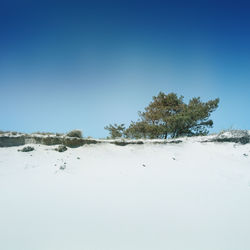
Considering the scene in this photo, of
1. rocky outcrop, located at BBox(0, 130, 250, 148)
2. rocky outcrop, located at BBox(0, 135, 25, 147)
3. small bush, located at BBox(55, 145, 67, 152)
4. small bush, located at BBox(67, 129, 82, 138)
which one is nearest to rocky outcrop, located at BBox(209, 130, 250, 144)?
rocky outcrop, located at BBox(0, 130, 250, 148)

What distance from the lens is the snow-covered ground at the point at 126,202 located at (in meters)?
1.86

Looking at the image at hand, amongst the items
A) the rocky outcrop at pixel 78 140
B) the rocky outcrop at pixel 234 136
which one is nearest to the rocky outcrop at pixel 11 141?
the rocky outcrop at pixel 78 140

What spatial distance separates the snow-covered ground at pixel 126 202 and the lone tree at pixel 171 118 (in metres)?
9.50

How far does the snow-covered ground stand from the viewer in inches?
73.0

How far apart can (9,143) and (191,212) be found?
7.20m

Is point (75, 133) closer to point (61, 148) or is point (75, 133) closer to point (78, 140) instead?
point (78, 140)

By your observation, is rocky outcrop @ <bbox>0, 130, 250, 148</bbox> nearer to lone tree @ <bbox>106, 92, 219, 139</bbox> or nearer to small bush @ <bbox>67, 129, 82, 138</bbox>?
small bush @ <bbox>67, 129, 82, 138</bbox>

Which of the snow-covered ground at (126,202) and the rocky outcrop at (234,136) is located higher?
the rocky outcrop at (234,136)

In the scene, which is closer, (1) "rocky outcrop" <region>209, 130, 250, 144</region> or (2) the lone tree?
(1) "rocky outcrop" <region>209, 130, 250, 144</region>

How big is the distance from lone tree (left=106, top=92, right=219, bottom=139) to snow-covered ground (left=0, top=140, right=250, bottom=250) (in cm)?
950

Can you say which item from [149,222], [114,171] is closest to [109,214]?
[149,222]

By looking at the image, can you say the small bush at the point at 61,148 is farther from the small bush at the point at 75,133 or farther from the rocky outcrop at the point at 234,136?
the rocky outcrop at the point at 234,136

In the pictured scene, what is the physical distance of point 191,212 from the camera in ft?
A: 8.03

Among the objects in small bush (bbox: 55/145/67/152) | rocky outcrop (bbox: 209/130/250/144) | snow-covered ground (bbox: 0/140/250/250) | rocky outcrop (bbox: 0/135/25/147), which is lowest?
snow-covered ground (bbox: 0/140/250/250)
